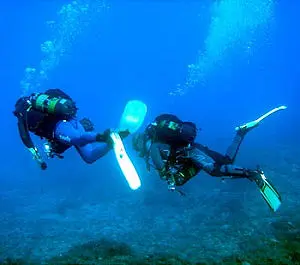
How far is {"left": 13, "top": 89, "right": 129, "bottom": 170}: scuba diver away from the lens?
20.4ft

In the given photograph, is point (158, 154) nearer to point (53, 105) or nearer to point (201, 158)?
point (201, 158)

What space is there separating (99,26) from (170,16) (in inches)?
1068

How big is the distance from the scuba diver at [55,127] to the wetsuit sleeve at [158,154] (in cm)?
89

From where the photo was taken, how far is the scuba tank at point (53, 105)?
6.17m

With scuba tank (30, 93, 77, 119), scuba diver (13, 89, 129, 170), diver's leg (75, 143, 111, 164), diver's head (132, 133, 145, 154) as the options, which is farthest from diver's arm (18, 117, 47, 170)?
diver's head (132, 133, 145, 154)

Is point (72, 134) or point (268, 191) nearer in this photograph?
point (268, 191)

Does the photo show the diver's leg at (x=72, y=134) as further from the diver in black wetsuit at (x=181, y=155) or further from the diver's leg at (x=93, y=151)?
the diver in black wetsuit at (x=181, y=155)

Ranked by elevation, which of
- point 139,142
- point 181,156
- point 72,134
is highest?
point 72,134


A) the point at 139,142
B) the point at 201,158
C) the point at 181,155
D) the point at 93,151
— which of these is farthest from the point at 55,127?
the point at 201,158

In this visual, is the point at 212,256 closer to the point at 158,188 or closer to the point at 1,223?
the point at 158,188

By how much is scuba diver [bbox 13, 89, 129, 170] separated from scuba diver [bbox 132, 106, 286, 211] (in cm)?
104

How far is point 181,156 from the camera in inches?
258

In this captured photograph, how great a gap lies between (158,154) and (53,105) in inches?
86.0

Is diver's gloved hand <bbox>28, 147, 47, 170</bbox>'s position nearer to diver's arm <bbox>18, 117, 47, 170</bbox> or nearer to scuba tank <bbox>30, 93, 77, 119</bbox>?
diver's arm <bbox>18, 117, 47, 170</bbox>
